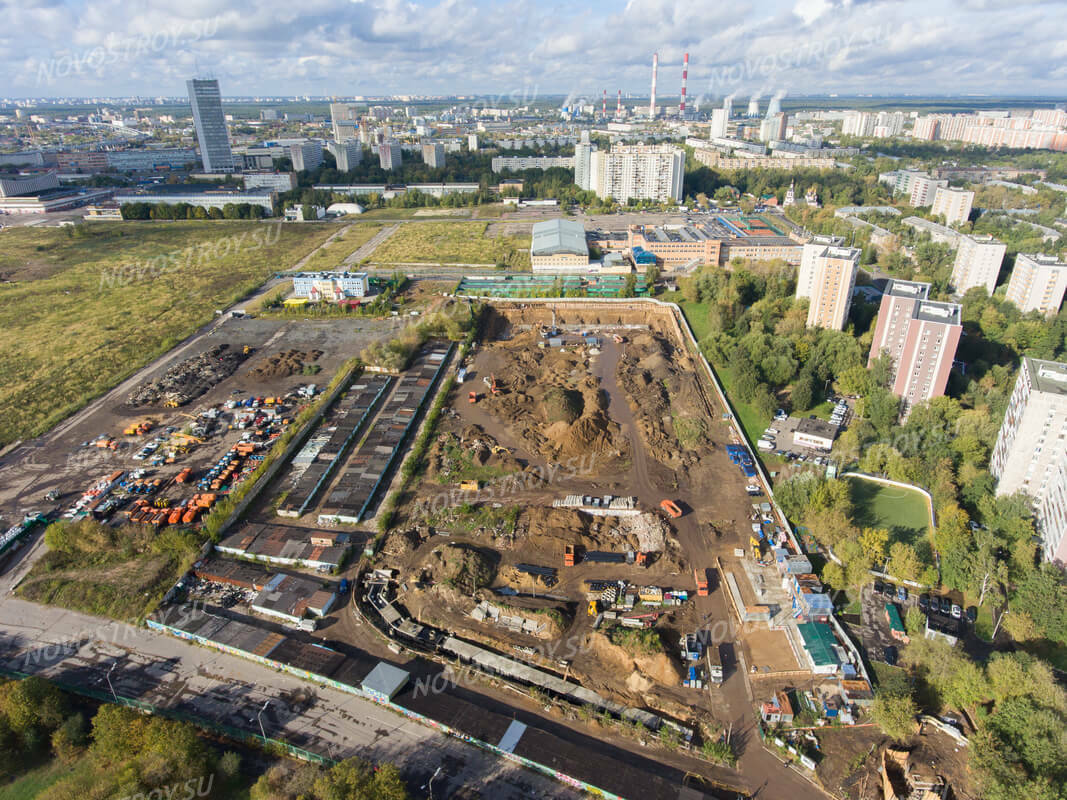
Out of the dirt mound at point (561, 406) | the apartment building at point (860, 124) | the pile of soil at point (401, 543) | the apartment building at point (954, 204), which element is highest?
the apartment building at point (860, 124)

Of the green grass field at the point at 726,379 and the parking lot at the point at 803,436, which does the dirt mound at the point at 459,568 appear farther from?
the parking lot at the point at 803,436

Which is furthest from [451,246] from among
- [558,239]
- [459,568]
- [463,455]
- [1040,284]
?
[1040,284]

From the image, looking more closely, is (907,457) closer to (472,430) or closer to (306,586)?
(472,430)

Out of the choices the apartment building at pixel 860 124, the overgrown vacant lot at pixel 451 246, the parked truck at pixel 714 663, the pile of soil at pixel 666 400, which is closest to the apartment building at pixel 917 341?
the pile of soil at pixel 666 400

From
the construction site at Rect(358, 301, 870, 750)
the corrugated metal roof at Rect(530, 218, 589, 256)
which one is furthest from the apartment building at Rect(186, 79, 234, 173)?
the construction site at Rect(358, 301, 870, 750)

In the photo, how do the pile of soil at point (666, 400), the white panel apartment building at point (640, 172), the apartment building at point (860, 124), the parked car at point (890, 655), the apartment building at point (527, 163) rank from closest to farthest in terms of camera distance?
the parked car at point (890, 655) < the pile of soil at point (666, 400) < the white panel apartment building at point (640, 172) < the apartment building at point (527, 163) < the apartment building at point (860, 124)

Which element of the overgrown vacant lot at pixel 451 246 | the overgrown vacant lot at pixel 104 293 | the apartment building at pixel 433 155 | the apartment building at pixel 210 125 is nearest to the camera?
the overgrown vacant lot at pixel 104 293
